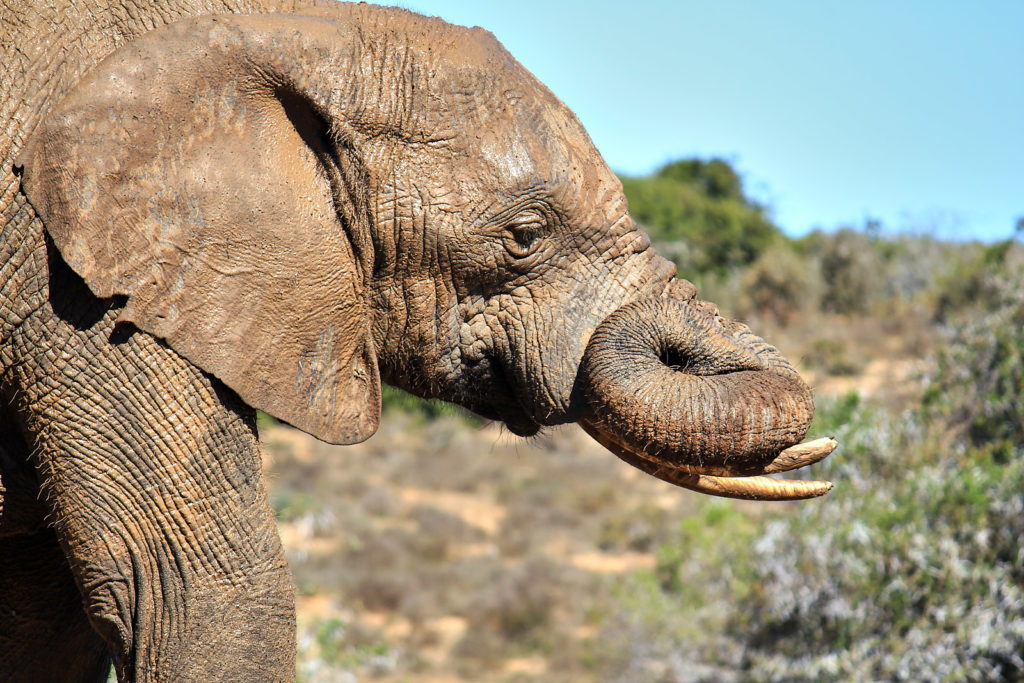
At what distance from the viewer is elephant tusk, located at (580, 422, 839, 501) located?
2734 millimetres

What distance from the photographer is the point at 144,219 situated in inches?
94.5

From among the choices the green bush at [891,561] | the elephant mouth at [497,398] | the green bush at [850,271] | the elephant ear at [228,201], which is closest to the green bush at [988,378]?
the green bush at [891,561]

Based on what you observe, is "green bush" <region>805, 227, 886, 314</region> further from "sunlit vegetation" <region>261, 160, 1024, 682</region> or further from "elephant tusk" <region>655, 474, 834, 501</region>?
"elephant tusk" <region>655, 474, 834, 501</region>

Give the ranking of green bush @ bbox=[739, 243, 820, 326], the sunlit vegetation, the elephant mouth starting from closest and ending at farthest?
the elephant mouth → the sunlit vegetation → green bush @ bbox=[739, 243, 820, 326]

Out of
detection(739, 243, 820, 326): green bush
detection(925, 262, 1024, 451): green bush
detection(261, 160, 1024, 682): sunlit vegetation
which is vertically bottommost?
detection(261, 160, 1024, 682): sunlit vegetation

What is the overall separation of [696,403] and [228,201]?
1210mm

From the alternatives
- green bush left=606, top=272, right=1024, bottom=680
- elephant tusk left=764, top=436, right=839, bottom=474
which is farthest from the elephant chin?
green bush left=606, top=272, right=1024, bottom=680

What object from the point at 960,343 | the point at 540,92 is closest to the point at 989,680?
the point at 960,343

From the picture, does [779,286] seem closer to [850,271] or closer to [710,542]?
[850,271]

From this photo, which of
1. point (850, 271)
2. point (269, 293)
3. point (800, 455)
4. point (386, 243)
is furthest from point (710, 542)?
point (850, 271)

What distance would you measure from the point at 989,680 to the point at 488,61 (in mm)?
5118

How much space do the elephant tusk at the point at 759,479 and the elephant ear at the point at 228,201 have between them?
744mm

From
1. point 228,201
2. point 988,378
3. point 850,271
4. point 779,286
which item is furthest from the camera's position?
point 850,271

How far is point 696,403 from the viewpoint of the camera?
8.69 feet
